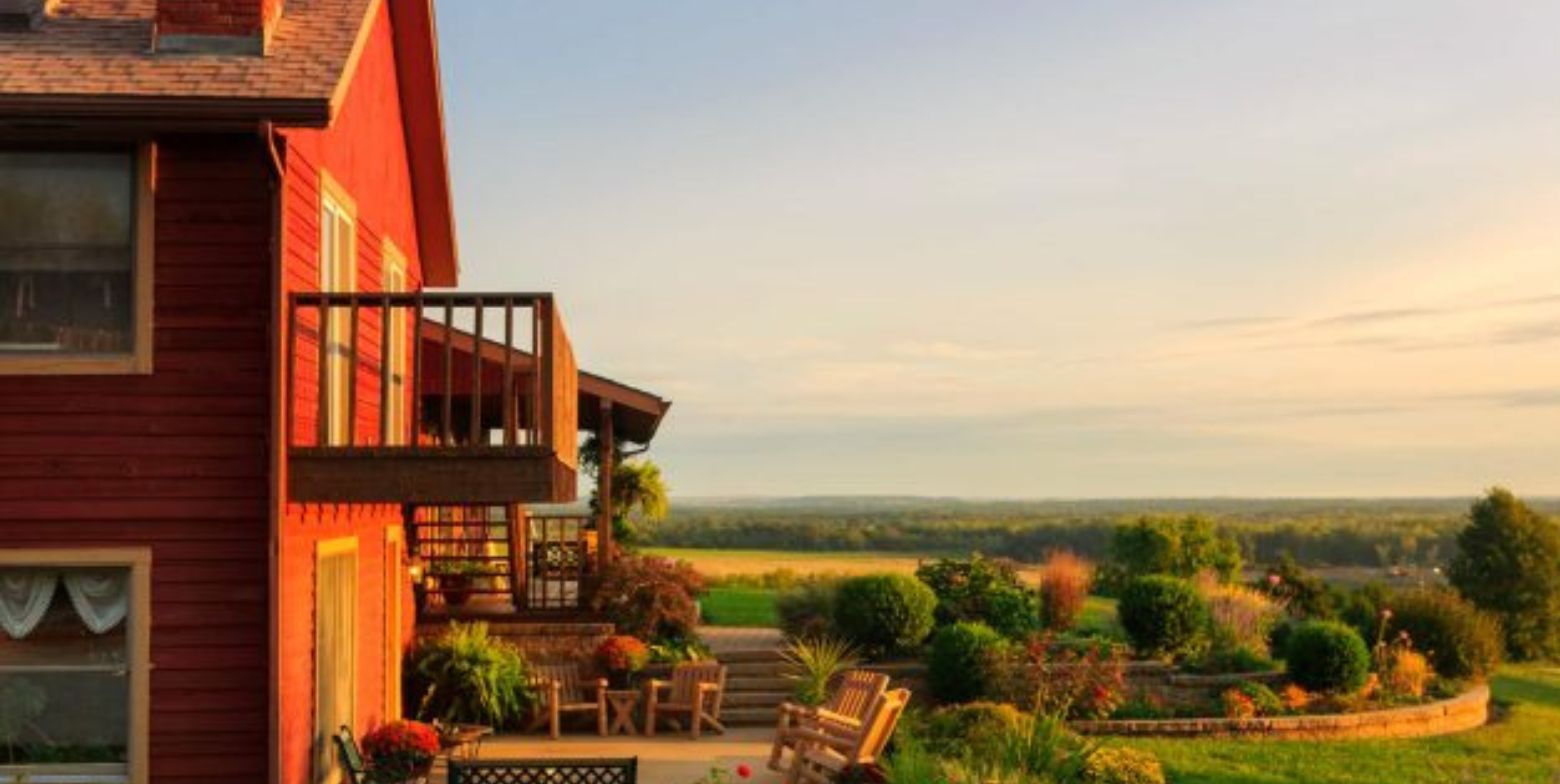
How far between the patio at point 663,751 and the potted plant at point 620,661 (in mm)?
794

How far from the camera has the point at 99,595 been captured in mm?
10562

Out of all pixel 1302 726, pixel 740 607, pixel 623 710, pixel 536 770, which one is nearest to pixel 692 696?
pixel 623 710

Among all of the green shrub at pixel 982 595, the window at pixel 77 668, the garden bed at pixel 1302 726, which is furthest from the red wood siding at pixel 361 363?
the garden bed at pixel 1302 726

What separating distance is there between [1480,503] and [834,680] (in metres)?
18.1

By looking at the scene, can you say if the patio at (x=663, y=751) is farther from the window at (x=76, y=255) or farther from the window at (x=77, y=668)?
the window at (x=76, y=255)

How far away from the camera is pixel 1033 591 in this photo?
894 inches

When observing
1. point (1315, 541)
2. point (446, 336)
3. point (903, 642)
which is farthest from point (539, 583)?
point (1315, 541)

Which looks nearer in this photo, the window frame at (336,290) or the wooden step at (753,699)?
the window frame at (336,290)

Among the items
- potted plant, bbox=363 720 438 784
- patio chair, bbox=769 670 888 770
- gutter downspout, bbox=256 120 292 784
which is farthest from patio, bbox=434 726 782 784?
gutter downspout, bbox=256 120 292 784

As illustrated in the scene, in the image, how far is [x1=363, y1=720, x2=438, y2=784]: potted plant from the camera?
13.0 meters

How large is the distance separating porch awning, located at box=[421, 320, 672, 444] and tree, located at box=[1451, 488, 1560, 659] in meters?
16.7

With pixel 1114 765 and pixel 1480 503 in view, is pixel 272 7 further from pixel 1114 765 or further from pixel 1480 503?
pixel 1480 503

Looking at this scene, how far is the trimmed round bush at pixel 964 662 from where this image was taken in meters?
18.6

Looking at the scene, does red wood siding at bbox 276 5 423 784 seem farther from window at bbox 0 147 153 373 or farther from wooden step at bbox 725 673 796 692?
wooden step at bbox 725 673 796 692
